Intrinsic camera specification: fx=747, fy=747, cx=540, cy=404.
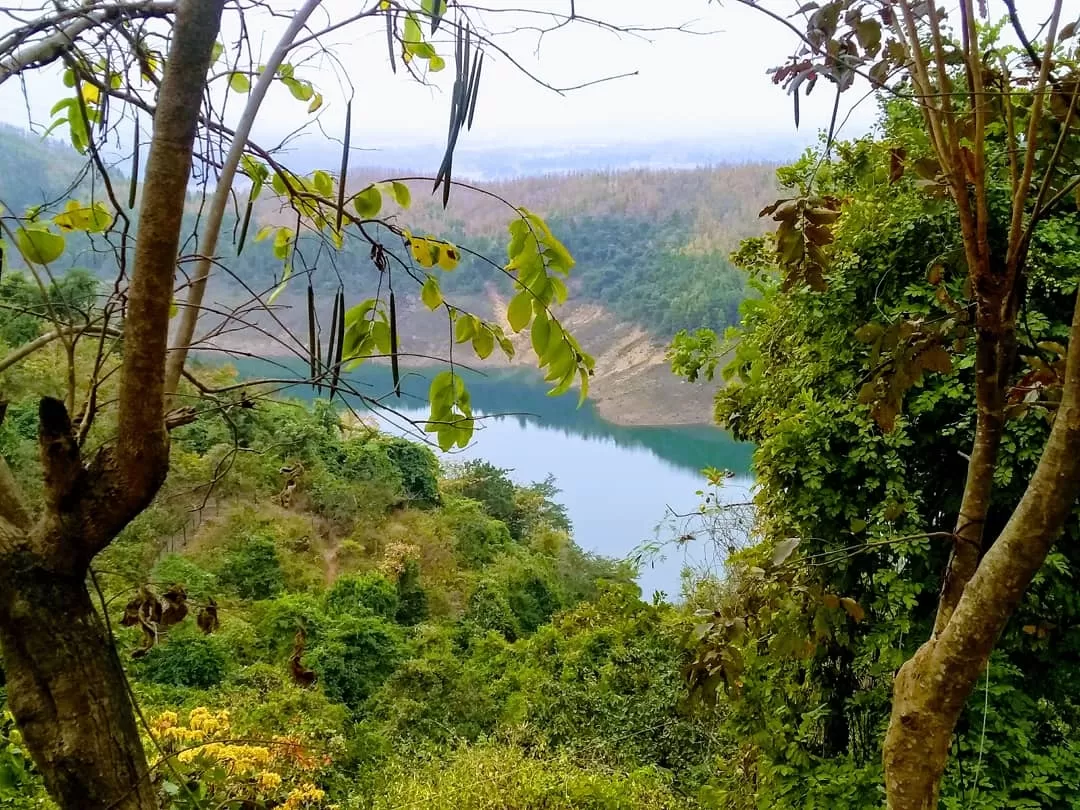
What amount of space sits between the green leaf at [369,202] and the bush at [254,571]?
6351 mm

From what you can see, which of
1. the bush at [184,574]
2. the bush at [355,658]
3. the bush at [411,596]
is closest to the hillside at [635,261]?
the bush at [411,596]

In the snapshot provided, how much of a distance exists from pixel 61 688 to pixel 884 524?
197cm

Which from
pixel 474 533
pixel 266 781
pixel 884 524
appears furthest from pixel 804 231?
pixel 474 533

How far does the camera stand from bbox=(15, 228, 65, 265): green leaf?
1.73 feet

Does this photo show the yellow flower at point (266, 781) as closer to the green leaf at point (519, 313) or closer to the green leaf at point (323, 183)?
the green leaf at point (323, 183)

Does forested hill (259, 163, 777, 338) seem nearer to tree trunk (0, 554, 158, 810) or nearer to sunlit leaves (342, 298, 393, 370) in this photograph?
sunlit leaves (342, 298, 393, 370)

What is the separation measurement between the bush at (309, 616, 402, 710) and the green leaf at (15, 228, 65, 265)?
15.4ft

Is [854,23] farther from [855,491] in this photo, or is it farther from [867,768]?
[867,768]

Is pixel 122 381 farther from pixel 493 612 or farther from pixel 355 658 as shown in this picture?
pixel 493 612

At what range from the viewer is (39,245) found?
540 mm

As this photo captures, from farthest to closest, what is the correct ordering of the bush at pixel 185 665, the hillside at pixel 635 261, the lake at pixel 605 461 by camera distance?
the hillside at pixel 635 261 → the lake at pixel 605 461 → the bush at pixel 185 665

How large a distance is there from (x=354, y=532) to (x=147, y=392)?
8.04 meters

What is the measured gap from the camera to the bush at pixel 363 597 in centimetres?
594

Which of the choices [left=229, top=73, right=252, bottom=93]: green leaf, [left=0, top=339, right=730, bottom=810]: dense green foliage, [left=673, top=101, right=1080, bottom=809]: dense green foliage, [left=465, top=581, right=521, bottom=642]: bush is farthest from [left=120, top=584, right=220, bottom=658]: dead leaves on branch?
[left=465, top=581, right=521, bottom=642]: bush
